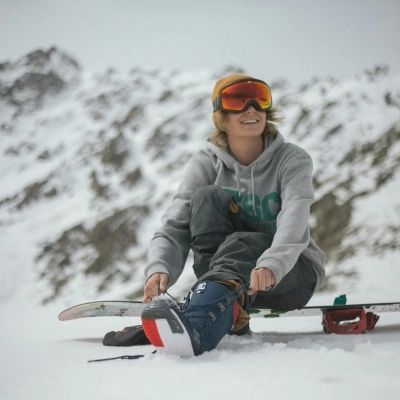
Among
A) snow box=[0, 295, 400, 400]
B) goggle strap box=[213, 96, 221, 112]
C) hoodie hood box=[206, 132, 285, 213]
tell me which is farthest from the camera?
goggle strap box=[213, 96, 221, 112]

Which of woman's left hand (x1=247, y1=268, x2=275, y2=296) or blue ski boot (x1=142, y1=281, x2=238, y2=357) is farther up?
woman's left hand (x1=247, y1=268, x2=275, y2=296)

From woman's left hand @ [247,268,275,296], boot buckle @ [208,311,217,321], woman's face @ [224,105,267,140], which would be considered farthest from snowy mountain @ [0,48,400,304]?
boot buckle @ [208,311,217,321]

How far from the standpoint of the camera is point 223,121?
3.46 meters

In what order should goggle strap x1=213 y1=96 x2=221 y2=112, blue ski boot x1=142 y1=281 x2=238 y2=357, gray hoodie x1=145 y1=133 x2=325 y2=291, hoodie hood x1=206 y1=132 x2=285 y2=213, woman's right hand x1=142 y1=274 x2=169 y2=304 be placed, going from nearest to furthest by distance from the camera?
blue ski boot x1=142 y1=281 x2=238 y2=357
woman's right hand x1=142 y1=274 x2=169 y2=304
gray hoodie x1=145 y1=133 x2=325 y2=291
hoodie hood x1=206 y1=132 x2=285 y2=213
goggle strap x1=213 y1=96 x2=221 y2=112

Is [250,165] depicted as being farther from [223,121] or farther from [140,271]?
[140,271]

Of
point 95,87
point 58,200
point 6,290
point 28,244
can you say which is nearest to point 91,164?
point 58,200

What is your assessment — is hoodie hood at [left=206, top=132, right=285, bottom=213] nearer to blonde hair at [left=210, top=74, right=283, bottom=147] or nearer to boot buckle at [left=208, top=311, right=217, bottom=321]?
blonde hair at [left=210, top=74, right=283, bottom=147]

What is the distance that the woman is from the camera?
2275mm

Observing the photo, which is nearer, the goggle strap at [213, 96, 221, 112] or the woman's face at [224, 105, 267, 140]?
the woman's face at [224, 105, 267, 140]

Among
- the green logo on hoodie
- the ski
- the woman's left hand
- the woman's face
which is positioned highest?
the woman's face

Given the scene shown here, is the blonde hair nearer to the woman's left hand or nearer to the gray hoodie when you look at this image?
the gray hoodie

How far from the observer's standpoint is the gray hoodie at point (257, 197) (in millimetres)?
2869

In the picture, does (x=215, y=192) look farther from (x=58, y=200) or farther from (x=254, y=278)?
(x=58, y=200)

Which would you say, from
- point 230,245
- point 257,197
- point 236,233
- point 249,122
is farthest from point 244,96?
point 230,245
